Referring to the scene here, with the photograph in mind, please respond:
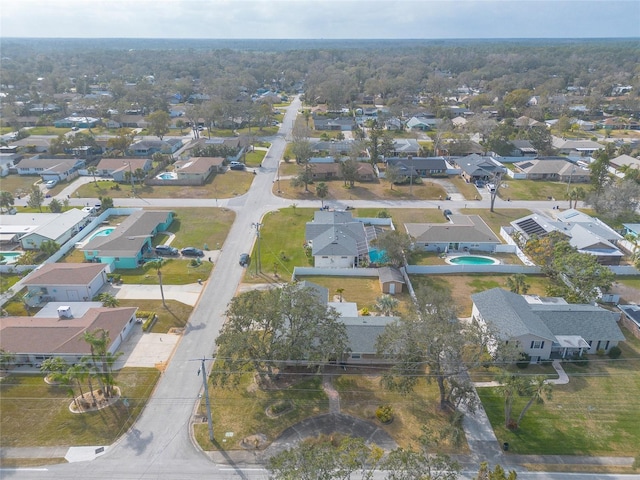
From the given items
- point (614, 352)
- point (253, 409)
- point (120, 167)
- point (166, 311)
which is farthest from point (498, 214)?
point (120, 167)

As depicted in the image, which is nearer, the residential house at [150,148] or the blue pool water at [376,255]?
the blue pool water at [376,255]

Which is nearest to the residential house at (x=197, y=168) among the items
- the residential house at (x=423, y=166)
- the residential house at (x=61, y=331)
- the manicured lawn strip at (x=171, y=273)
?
the manicured lawn strip at (x=171, y=273)

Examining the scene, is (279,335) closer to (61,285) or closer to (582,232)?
(61,285)

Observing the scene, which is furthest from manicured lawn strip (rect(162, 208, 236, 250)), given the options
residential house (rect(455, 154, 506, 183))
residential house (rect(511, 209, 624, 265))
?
residential house (rect(455, 154, 506, 183))

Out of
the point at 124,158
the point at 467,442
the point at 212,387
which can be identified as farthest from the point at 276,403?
the point at 124,158

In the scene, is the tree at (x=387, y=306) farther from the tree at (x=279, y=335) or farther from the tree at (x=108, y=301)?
the tree at (x=108, y=301)

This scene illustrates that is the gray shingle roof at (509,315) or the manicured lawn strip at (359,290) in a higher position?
the gray shingle roof at (509,315)

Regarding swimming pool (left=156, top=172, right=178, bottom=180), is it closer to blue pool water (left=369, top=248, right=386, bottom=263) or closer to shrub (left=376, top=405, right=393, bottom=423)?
blue pool water (left=369, top=248, right=386, bottom=263)
